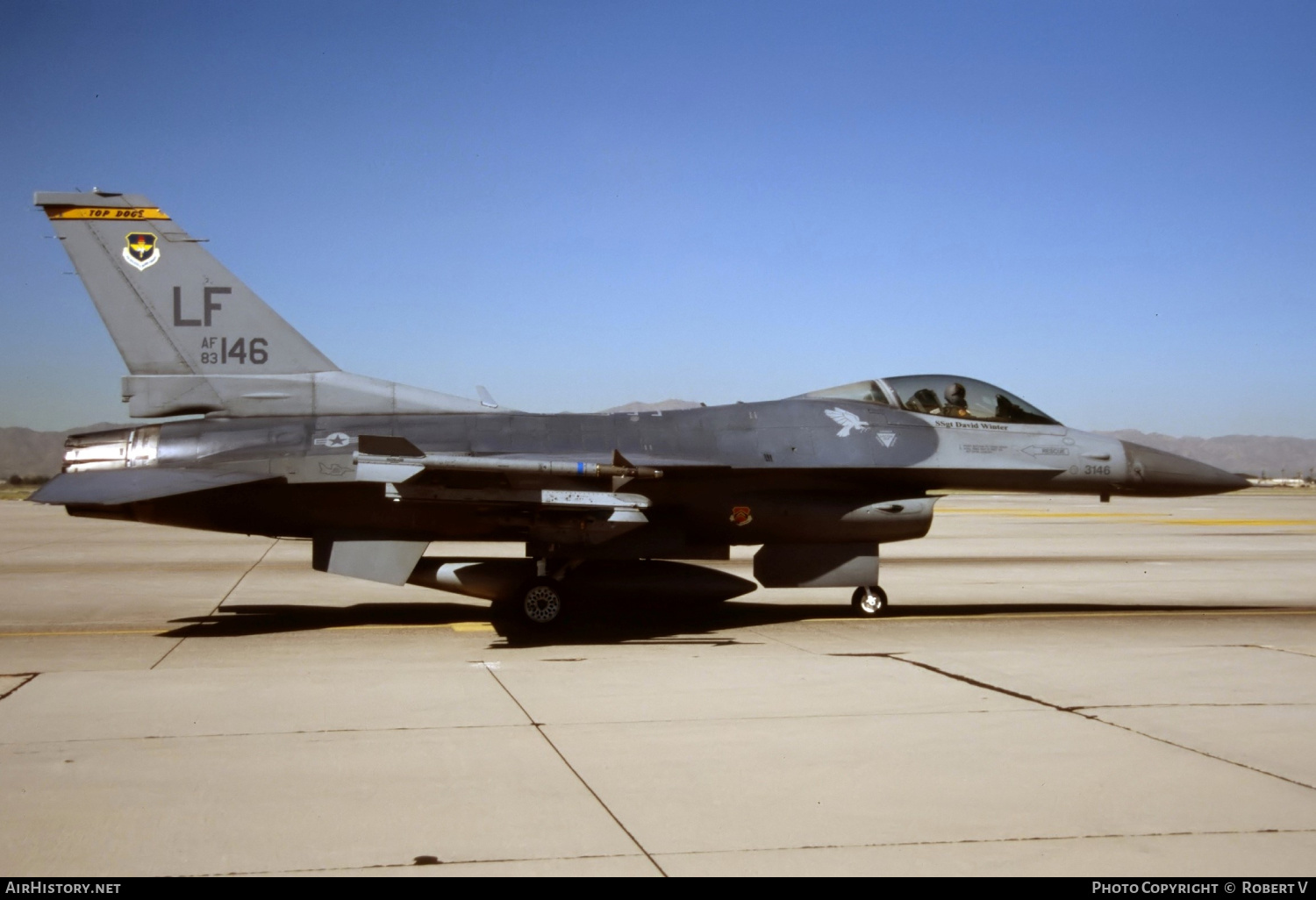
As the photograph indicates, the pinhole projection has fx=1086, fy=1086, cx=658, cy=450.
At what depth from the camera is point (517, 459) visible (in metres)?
11.1

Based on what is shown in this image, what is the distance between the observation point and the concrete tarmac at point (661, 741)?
15.0 ft

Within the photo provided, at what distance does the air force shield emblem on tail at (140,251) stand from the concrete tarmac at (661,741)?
3974 millimetres

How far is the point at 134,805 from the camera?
513 centimetres

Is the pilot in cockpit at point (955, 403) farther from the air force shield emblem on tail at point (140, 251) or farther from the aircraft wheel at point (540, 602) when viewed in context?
the air force shield emblem on tail at point (140, 251)

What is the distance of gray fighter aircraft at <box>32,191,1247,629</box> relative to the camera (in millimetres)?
11383

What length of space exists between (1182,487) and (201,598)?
1264cm

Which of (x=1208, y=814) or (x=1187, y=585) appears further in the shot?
(x=1187, y=585)

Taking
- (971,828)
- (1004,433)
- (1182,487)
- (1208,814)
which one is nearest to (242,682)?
(971,828)

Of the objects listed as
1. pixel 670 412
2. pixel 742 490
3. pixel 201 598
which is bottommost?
pixel 201 598

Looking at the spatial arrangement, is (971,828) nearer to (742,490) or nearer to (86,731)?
(86,731)

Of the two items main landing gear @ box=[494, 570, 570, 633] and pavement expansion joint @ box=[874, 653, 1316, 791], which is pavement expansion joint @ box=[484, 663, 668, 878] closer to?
main landing gear @ box=[494, 570, 570, 633]

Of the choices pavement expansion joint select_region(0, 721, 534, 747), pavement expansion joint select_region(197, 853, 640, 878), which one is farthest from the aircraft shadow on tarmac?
pavement expansion joint select_region(197, 853, 640, 878)

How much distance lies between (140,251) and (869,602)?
9.10 meters

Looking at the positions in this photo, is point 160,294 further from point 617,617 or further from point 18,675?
point 617,617
